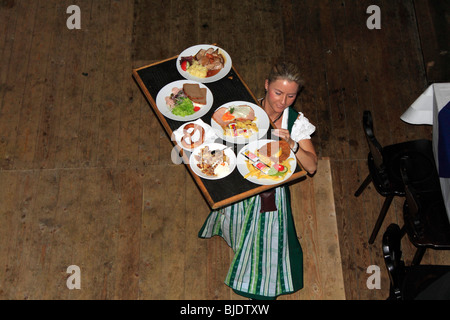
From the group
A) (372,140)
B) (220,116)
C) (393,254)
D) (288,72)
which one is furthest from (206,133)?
(393,254)

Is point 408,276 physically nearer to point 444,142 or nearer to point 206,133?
point 444,142

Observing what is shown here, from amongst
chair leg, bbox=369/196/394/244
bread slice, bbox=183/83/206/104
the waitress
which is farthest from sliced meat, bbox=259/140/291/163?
chair leg, bbox=369/196/394/244

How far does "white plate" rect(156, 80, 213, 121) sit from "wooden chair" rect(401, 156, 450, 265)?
125cm

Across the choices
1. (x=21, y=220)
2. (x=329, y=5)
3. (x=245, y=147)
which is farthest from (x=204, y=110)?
(x=329, y=5)

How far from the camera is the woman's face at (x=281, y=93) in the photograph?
2.46 metres

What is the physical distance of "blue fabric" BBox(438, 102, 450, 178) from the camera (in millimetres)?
2601

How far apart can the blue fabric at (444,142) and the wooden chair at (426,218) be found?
17cm

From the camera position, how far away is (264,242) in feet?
8.83

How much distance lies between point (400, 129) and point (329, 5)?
1551 mm

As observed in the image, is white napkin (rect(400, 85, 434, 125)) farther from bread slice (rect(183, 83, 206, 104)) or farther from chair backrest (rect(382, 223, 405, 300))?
bread slice (rect(183, 83, 206, 104))

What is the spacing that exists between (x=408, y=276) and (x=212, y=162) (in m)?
1.37

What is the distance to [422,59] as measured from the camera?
405cm
